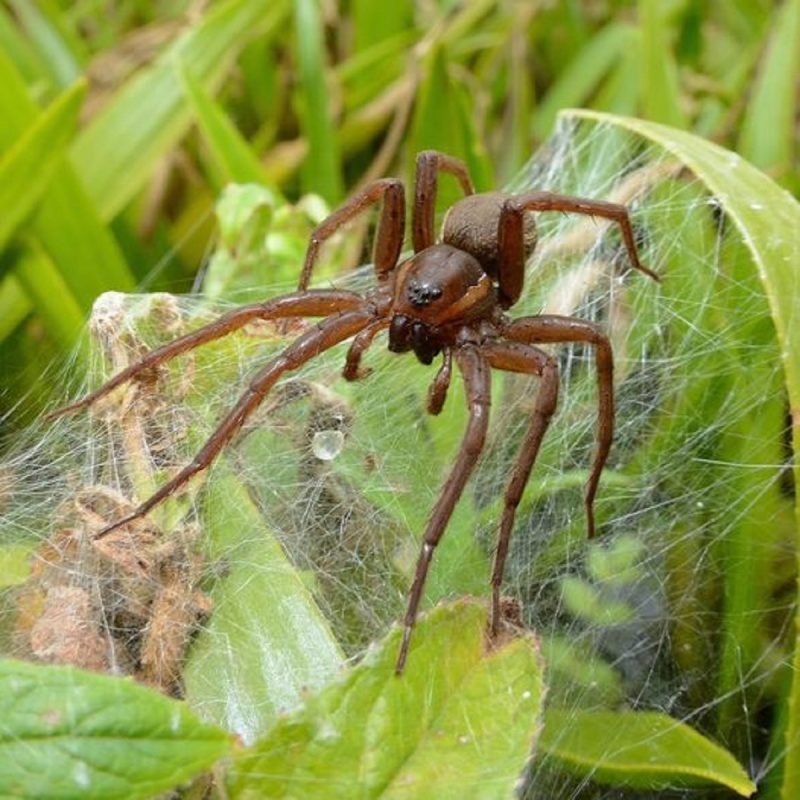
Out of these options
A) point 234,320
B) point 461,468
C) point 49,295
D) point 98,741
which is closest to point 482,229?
point 234,320

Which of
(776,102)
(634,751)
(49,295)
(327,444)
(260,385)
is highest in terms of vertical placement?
(49,295)

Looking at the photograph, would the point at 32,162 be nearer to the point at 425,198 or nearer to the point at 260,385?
the point at 425,198

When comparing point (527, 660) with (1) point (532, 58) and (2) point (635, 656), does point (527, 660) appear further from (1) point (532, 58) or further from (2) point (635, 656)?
(1) point (532, 58)

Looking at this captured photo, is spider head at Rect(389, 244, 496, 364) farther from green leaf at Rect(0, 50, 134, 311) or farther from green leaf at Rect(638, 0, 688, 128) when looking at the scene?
green leaf at Rect(638, 0, 688, 128)

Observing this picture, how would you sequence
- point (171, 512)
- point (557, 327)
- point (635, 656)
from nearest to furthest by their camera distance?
point (171, 512) → point (635, 656) → point (557, 327)

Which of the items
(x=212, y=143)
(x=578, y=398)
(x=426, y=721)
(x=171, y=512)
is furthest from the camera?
(x=212, y=143)

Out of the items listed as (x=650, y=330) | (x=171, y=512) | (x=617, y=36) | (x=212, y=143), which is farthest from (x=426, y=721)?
(x=617, y=36)

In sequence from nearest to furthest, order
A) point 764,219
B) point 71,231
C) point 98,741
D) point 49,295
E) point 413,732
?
1. point 98,741
2. point 413,732
3. point 764,219
4. point 49,295
5. point 71,231
